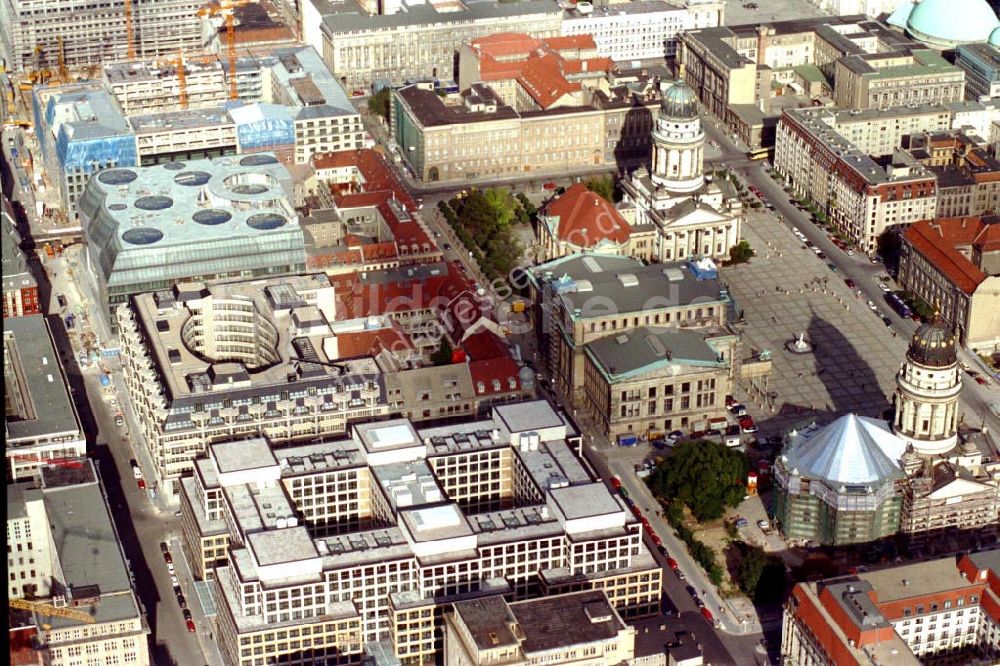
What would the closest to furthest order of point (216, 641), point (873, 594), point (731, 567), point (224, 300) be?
point (873, 594) < point (216, 641) < point (731, 567) < point (224, 300)

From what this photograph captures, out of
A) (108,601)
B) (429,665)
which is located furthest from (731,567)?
(108,601)

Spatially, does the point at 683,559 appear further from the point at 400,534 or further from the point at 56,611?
the point at 56,611

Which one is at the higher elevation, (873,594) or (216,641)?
(873,594)

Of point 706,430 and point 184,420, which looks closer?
point 184,420

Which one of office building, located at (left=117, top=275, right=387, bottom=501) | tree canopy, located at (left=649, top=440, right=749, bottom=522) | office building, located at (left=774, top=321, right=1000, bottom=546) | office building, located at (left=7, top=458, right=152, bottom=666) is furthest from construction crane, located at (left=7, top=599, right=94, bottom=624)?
office building, located at (left=774, top=321, right=1000, bottom=546)

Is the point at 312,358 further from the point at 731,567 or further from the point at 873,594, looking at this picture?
the point at 873,594

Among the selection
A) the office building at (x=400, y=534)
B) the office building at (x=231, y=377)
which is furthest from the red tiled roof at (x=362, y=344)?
the office building at (x=400, y=534)

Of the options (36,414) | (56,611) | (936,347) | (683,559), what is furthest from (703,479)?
(36,414)
